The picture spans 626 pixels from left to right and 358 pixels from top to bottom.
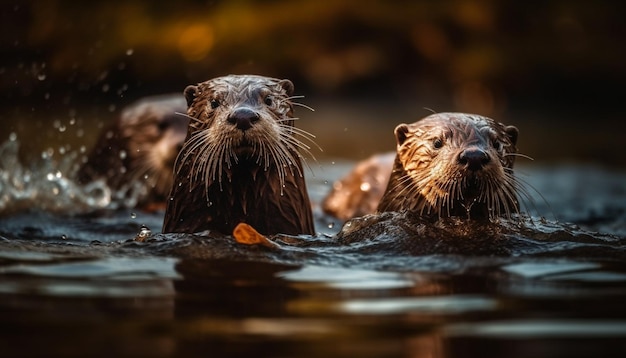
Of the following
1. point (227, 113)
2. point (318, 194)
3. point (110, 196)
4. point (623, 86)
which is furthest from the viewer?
point (623, 86)

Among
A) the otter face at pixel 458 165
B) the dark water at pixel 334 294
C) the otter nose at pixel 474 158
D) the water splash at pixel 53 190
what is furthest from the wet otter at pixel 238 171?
the water splash at pixel 53 190

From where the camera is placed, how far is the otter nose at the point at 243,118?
12.7ft

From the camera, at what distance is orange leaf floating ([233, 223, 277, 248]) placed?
3680 mm

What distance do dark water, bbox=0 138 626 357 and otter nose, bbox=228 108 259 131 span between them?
0.42 metres

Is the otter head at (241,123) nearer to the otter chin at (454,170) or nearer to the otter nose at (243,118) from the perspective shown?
the otter nose at (243,118)

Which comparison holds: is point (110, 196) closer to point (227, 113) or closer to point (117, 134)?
point (117, 134)

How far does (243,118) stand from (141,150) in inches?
101

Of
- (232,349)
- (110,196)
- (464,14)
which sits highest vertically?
(464,14)

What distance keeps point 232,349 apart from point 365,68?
58.7ft

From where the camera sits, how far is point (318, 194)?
24.2 ft

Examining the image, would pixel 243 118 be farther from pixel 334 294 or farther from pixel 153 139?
pixel 153 139

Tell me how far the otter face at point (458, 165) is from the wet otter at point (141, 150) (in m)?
2.09

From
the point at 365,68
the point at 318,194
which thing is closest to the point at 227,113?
the point at 318,194

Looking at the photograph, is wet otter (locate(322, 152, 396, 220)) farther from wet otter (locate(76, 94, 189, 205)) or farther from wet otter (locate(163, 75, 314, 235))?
wet otter (locate(163, 75, 314, 235))
